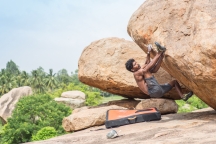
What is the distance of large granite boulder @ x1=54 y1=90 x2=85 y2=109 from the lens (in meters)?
31.9

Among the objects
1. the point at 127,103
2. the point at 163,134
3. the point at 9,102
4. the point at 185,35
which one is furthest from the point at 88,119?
the point at 9,102

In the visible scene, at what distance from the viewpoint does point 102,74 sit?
1193 centimetres

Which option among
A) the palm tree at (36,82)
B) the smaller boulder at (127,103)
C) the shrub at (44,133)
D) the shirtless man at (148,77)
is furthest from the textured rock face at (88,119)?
the palm tree at (36,82)

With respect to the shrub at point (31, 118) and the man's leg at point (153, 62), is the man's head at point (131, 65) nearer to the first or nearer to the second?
the man's leg at point (153, 62)

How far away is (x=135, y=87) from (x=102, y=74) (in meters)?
1.25

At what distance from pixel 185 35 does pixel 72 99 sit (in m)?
25.5

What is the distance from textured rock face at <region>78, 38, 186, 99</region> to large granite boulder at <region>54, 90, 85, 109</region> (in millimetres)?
19638

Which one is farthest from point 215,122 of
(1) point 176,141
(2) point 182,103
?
(2) point 182,103

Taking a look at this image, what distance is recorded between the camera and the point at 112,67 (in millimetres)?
11891

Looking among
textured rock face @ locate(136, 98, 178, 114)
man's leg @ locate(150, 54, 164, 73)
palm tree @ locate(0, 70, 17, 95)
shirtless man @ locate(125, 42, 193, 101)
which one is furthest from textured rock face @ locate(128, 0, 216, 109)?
palm tree @ locate(0, 70, 17, 95)

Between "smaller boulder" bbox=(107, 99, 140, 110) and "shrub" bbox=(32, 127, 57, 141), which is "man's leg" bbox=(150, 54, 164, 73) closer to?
"smaller boulder" bbox=(107, 99, 140, 110)

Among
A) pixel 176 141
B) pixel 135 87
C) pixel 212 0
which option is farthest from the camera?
pixel 135 87

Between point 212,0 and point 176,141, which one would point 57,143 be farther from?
point 212,0

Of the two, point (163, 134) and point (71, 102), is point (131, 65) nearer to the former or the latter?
point (163, 134)
